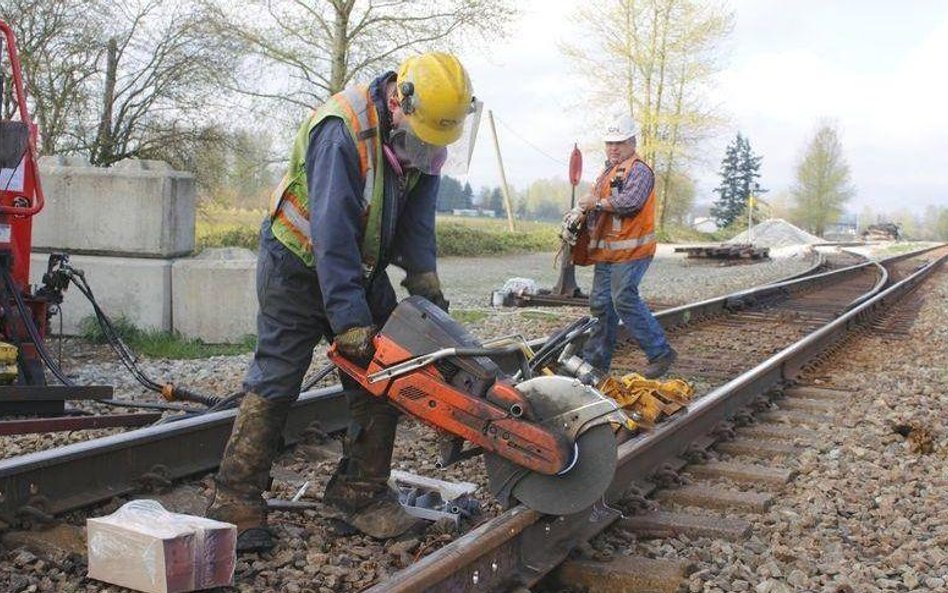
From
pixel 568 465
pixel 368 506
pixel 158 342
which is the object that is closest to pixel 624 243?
pixel 368 506

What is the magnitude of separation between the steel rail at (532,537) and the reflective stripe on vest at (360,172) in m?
1.10

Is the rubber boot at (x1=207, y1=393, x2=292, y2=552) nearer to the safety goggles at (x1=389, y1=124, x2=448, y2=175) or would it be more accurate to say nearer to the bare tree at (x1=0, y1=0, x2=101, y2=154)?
the safety goggles at (x1=389, y1=124, x2=448, y2=175)

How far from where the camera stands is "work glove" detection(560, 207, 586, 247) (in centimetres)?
710

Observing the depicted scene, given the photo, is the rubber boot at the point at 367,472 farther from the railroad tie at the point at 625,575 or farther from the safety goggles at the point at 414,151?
the safety goggles at the point at 414,151

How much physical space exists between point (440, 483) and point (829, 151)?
9567cm

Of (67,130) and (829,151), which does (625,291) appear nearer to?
(67,130)

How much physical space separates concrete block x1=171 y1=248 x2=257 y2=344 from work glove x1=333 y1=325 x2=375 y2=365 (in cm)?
572

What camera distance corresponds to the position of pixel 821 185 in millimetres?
91000

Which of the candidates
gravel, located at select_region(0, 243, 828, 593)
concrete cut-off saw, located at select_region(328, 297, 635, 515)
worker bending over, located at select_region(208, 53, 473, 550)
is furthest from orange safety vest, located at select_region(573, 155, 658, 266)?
concrete cut-off saw, located at select_region(328, 297, 635, 515)

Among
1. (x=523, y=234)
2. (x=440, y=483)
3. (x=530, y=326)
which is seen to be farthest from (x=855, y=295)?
(x=523, y=234)

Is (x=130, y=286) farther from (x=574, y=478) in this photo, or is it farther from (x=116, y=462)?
(x=574, y=478)

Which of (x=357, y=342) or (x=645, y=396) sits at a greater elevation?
(x=357, y=342)

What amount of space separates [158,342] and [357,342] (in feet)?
19.2

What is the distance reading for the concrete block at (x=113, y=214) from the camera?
9.06m
